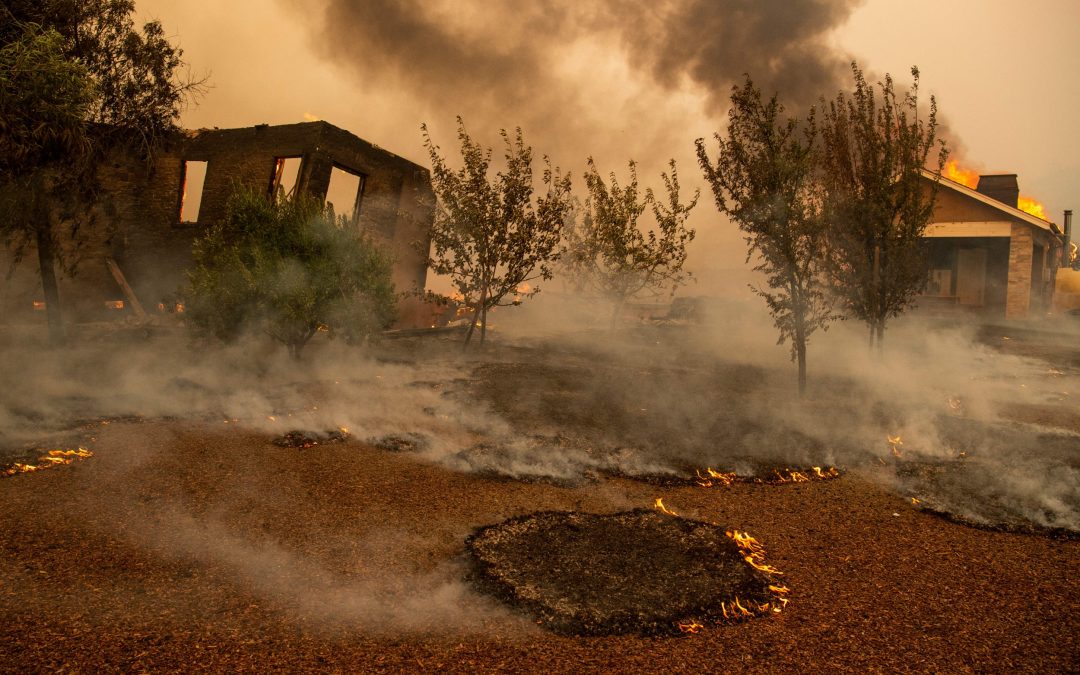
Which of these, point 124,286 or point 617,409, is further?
point 124,286

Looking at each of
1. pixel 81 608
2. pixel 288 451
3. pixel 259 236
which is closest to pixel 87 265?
pixel 259 236

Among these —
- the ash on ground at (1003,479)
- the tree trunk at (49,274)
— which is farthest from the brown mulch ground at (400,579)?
the tree trunk at (49,274)

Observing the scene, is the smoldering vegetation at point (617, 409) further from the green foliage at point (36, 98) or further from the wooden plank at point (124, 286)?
the wooden plank at point (124, 286)

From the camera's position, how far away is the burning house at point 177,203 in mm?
15648

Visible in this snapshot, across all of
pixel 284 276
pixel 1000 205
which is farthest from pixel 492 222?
pixel 1000 205

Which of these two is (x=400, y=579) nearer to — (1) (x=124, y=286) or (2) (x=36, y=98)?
(2) (x=36, y=98)

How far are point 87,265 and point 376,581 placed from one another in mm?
17606

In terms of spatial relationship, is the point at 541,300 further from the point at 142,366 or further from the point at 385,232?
the point at 142,366

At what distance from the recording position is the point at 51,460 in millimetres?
5672

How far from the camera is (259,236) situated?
402 inches

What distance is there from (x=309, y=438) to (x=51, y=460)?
231 cm

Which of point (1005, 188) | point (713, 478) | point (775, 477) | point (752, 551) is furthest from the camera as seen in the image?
point (1005, 188)

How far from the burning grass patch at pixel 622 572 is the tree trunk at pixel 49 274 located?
11368 millimetres

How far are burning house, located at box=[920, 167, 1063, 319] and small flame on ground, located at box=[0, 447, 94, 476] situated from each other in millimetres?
23832
